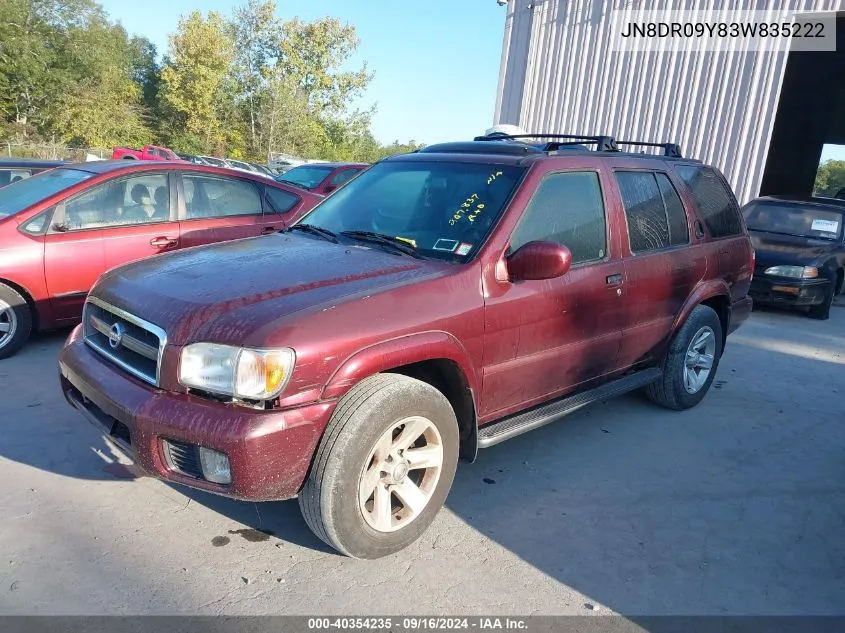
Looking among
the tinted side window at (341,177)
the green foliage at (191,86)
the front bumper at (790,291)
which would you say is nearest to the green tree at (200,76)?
the green foliage at (191,86)

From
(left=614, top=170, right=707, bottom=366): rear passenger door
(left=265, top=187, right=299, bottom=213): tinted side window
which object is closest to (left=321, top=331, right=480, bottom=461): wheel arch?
(left=614, top=170, right=707, bottom=366): rear passenger door

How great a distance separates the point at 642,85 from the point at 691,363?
8792mm

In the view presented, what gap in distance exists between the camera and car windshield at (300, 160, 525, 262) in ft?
10.5

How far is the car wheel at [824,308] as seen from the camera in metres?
8.36

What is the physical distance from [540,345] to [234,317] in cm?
163

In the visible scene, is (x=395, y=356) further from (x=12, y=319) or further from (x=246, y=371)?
(x=12, y=319)

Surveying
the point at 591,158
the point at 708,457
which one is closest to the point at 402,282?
the point at 591,158

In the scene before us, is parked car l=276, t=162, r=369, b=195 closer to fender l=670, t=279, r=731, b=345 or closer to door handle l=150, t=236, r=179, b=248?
door handle l=150, t=236, r=179, b=248

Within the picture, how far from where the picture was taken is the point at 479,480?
3543 millimetres

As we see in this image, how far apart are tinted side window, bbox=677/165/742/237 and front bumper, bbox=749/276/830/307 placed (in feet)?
12.3

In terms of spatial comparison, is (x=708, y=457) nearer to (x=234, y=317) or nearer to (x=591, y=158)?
(x=591, y=158)

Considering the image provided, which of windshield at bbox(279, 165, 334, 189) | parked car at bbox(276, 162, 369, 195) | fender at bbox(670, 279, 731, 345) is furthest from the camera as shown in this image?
windshield at bbox(279, 165, 334, 189)

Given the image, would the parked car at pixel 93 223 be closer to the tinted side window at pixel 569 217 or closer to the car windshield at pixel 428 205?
the car windshield at pixel 428 205

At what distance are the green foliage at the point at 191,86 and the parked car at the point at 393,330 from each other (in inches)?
1482
